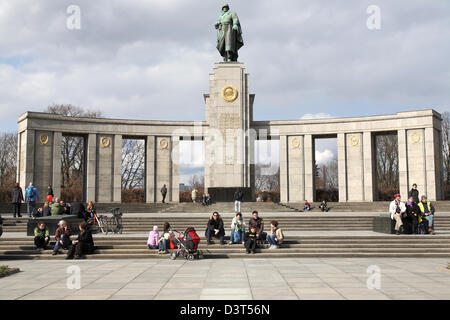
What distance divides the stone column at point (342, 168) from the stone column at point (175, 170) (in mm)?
15197

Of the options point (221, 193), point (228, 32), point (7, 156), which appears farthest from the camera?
point (7, 156)

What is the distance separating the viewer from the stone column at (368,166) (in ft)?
129

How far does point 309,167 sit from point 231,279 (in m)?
32.5

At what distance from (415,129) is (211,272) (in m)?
32.8

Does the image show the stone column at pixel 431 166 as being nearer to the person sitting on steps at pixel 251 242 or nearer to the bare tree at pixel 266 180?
the person sitting on steps at pixel 251 242

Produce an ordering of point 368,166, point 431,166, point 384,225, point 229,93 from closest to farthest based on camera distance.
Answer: point 384,225 < point 431,166 < point 229,93 < point 368,166

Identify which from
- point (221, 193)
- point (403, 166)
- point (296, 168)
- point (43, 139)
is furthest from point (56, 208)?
point (403, 166)

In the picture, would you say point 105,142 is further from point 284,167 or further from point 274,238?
point 274,238

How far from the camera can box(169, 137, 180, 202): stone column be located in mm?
41562

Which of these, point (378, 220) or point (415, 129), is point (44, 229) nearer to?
point (378, 220)

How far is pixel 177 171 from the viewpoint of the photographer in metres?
41.7

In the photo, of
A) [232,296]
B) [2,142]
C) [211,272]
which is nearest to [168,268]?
[211,272]

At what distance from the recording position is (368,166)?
3947cm

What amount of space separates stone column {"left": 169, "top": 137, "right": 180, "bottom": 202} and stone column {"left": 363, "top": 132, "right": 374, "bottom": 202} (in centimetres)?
1739
